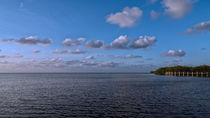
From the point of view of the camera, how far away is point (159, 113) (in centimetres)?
2656

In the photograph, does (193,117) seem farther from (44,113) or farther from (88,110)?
(44,113)

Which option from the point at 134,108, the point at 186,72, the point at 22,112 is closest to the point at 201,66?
the point at 186,72

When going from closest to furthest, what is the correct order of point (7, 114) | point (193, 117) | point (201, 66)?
point (193, 117) → point (7, 114) → point (201, 66)

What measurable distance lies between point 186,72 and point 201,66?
18.3 metres

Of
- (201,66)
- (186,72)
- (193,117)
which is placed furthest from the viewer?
(186,72)

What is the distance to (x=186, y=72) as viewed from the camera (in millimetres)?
193750

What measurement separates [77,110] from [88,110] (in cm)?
177

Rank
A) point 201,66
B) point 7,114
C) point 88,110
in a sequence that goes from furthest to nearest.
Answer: point 201,66 < point 88,110 < point 7,114

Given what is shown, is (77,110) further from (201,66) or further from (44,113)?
(201,66)

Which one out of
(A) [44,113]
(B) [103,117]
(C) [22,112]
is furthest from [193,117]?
(C) [22,112]

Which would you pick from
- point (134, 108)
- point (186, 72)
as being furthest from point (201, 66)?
point (134, 108)

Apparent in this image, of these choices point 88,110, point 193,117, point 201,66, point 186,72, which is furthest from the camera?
point 186,72

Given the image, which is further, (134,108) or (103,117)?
(134,108)

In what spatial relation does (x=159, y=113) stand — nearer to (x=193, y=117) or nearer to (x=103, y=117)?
(x=193, y=117)
